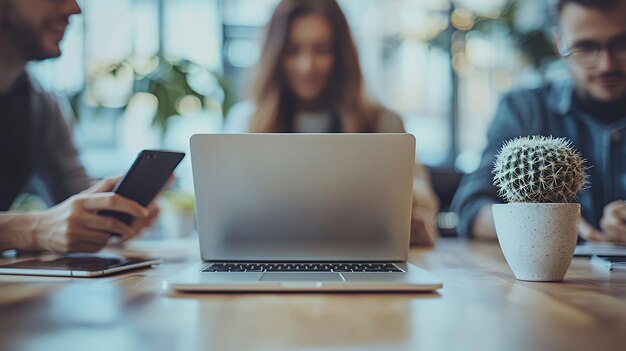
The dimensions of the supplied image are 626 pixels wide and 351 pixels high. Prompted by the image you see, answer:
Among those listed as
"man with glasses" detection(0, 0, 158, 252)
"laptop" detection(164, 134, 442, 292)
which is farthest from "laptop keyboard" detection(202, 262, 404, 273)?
"man with glasses" detection(0, 0, 158, 252)

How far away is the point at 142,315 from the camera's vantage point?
1.83ft

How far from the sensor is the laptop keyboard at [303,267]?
773 mm

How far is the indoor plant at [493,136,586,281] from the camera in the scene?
2.39ft

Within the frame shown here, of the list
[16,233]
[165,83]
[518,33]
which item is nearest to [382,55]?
[518,33]

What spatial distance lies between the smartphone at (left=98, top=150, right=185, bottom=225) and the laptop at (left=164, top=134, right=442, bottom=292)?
169 millimetres

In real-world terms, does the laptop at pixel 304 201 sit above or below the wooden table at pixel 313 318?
above

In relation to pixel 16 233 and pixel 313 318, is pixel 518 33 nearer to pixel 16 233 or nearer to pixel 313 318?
pixel 16 233

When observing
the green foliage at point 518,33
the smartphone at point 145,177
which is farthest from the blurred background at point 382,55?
the smartphone at point 145,177

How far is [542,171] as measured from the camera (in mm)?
725

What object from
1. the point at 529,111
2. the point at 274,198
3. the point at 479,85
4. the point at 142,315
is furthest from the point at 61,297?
the point at 479,85

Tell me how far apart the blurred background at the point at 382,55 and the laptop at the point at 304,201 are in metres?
2.51

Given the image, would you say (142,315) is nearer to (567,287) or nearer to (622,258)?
(567,287)

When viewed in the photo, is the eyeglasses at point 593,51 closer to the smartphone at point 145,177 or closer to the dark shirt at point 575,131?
the dark shirt at point 575,131

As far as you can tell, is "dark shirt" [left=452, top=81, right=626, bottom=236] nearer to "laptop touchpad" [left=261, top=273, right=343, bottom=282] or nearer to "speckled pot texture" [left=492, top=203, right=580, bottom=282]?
"speckled pot texture" [left=492, top=203, right=580, bottom=282]
